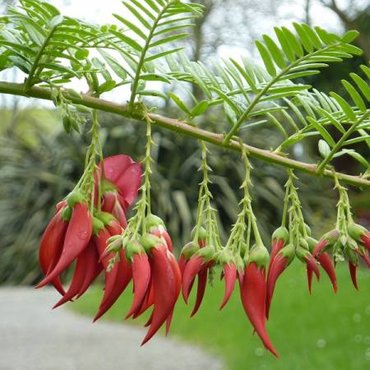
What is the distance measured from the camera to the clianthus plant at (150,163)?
670mm

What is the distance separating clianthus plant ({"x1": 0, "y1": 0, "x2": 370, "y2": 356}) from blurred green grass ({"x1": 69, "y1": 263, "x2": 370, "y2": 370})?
373 cm

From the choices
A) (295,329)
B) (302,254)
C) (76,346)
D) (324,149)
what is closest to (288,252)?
(302,254)

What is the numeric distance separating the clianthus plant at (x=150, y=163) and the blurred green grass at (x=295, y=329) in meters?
3.73

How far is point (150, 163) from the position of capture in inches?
27.2

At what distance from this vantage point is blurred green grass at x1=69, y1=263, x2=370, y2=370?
464 centimetres

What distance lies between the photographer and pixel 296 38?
68 centimetres

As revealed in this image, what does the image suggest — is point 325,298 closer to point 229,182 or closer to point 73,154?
point 229,182

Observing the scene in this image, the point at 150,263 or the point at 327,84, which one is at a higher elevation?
the point at 150,263

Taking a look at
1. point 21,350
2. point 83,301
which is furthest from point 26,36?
point 83,301

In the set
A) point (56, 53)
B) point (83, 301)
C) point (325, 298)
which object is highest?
point (56, 53)

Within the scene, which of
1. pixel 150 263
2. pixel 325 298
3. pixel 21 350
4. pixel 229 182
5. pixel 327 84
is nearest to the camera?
pixel 150 263

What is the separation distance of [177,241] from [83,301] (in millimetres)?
1119

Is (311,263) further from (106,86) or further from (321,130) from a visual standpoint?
(106,86)

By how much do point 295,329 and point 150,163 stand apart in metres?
4.78
